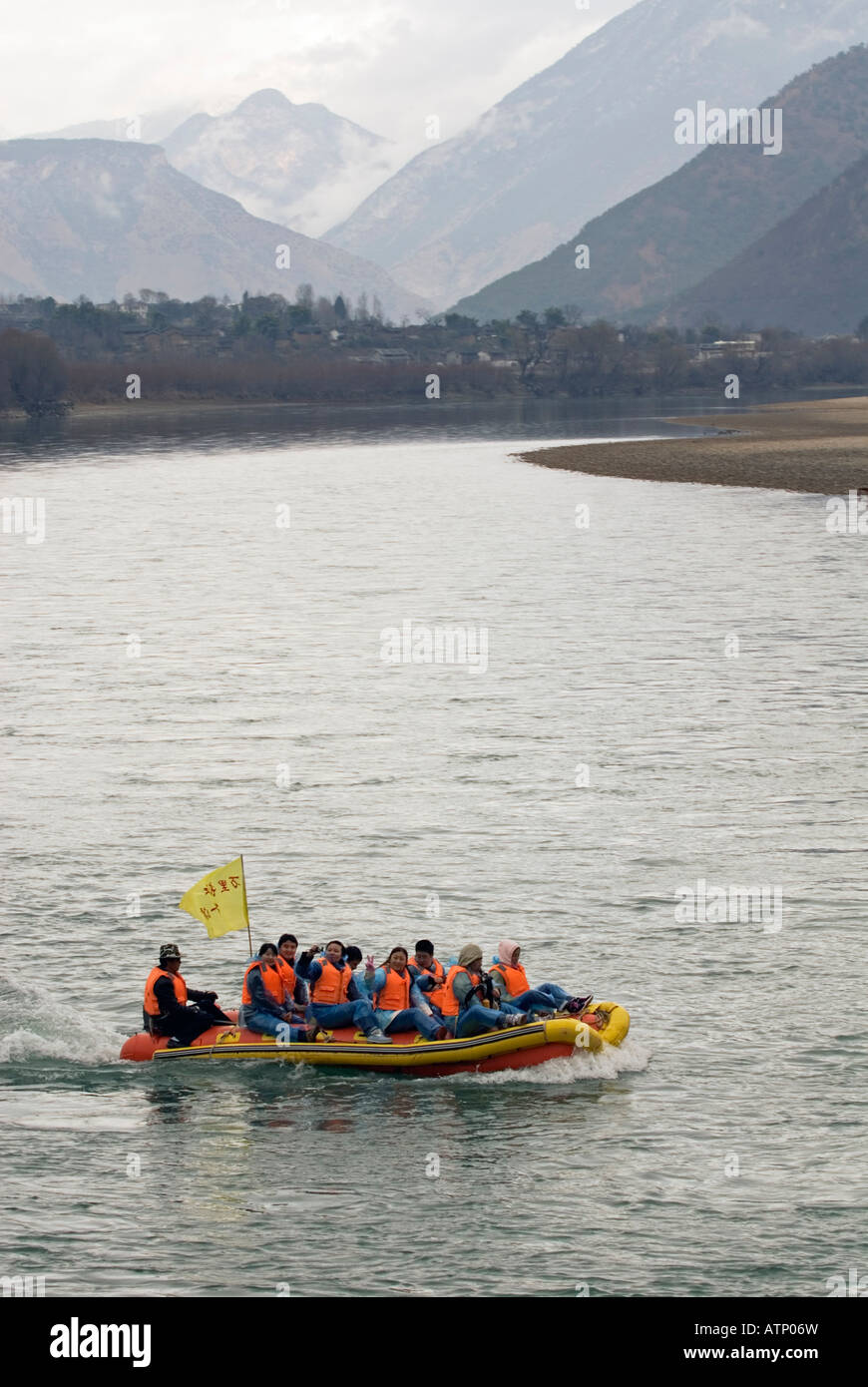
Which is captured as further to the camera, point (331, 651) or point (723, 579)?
point (723, 579)

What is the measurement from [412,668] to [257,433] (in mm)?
142482

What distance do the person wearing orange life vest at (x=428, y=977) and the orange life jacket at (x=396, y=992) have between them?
0.23 meters

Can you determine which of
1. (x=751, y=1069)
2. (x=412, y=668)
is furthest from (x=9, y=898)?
(x=412, y=668)

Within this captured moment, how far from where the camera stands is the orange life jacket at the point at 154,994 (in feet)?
82.6

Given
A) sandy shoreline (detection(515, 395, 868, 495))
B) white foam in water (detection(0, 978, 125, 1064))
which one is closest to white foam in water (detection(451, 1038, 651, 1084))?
white foam in water (detection(0, 978, 125, 1064))

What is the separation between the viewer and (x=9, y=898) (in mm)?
32344

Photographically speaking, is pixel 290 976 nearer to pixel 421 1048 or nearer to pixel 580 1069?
pixel 421 1048

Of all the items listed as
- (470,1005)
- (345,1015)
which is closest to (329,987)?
(345,1015)

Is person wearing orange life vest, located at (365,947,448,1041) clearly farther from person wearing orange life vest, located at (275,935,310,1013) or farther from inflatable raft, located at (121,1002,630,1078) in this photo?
person wearing orange life vest, located at (275,935,310,1013)

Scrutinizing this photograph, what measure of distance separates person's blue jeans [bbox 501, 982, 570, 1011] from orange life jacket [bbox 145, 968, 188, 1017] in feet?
14.9

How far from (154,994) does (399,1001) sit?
346cm

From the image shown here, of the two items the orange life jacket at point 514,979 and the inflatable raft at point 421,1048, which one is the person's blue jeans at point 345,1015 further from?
the orange life jacket at point 514,979
